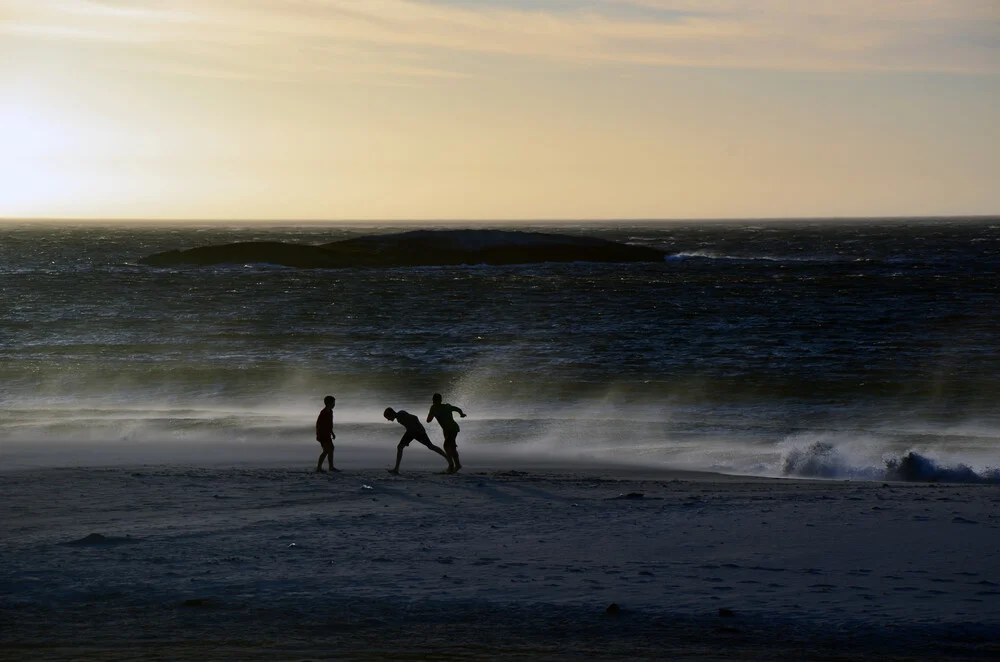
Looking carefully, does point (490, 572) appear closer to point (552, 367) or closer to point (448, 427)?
point (448, 427)

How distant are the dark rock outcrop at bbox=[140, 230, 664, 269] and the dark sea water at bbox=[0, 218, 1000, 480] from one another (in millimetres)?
27559

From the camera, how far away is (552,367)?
3422 cm

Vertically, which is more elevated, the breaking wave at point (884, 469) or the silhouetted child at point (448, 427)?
the silhouetted child at point (448, 427)

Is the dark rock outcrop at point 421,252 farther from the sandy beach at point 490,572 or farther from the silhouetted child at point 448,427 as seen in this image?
Result: the sandy beach at point 490,572

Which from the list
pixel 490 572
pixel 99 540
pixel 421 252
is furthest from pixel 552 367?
pixel 421 252

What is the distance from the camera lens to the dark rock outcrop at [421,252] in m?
101

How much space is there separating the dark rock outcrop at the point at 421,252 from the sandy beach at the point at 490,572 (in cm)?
8667

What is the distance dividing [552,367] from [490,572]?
24.0 meters

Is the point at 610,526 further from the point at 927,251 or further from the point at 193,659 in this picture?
the point at 927,251

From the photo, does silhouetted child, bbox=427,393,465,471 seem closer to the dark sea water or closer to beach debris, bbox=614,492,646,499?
beach debris, bbox=614,492,646,499

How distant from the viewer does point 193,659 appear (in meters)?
8.05

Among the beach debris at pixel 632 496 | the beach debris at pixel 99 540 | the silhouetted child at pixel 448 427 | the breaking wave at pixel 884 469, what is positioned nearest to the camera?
the beach debris at pixel 99 540

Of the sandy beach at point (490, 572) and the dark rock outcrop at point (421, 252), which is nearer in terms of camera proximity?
the sandy beach at point (490, 572)

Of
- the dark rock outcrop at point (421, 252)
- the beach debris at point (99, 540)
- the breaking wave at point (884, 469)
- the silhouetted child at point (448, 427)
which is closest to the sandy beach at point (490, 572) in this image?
the beach debris at point (99, 540)
